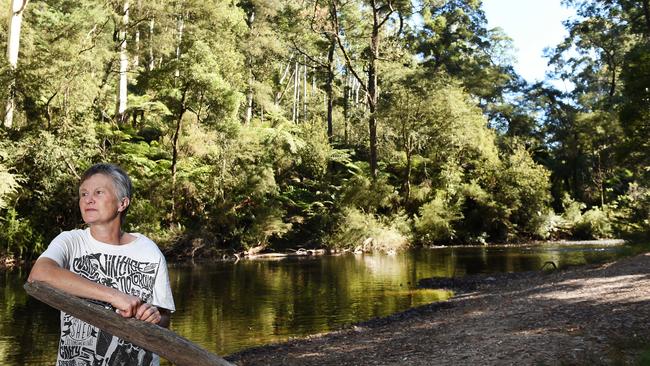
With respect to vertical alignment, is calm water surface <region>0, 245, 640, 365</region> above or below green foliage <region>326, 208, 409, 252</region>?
below

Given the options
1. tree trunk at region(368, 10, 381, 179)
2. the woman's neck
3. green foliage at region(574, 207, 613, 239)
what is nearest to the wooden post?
the woman's neck

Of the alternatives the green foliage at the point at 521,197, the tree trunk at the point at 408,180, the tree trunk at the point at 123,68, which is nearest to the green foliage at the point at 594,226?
the green foliage at the point at 521,197

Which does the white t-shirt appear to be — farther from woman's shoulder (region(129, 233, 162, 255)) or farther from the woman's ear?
the woman's ear

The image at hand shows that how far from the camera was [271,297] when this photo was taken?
1536cm

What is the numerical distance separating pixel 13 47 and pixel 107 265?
2643 centimetres

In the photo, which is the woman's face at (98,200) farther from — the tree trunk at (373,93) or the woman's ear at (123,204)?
the tree trunk at (373,93)

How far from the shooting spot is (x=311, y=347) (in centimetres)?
917

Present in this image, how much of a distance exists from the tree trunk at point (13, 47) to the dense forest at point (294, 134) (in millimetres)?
83

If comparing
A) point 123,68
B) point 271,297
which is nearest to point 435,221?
point 123,68

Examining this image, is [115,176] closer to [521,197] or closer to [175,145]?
[175,145]

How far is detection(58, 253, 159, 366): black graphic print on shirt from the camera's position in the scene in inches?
89.0

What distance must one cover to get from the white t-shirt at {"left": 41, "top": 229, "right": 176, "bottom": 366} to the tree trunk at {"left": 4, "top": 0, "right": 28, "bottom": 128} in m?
25.9

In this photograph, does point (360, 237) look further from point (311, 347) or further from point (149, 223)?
point (311, 347)

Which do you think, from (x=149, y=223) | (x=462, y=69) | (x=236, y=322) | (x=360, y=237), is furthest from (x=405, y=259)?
(x=462, y=69)
